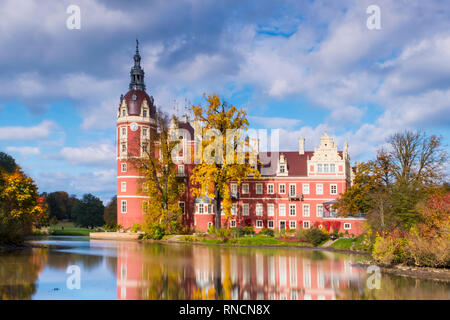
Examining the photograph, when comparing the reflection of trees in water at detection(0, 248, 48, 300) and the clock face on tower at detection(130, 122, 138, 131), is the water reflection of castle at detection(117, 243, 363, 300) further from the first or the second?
the clock face on tower at detection(130, 122, 138, 131)

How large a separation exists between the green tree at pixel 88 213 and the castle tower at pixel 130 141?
37.9m

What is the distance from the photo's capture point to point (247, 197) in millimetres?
56188

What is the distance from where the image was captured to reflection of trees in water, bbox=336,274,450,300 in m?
15.7

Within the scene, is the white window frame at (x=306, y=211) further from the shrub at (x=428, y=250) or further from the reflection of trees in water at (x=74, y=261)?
the reflection of trees in water at (x=74, y=261)

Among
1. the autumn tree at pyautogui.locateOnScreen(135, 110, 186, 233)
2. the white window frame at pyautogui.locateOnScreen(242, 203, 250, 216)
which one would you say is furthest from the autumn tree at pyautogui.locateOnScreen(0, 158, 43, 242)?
the white window frame at pyautogui.locateOnScreen(242, 203, 250, 216)

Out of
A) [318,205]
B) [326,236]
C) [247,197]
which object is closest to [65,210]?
[247,197]

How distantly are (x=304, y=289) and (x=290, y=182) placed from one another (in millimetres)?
38461

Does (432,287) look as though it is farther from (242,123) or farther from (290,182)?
(290,182)

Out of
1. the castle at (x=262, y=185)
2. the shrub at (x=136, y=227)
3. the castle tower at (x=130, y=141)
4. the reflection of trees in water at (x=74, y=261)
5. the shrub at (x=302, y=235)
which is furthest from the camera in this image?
the castle tower at (x=130, y=141)

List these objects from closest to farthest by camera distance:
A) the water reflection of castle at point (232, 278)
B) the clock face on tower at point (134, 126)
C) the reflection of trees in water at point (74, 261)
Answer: the water reflection of castle at point (232, 278) < the reflection of trees in water at point (74, 261) < the clock face on tower at point (134, 126)

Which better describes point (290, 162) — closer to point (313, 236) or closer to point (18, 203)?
point (313, 236)

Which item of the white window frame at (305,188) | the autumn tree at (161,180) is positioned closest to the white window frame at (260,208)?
the white window frame at (305,188)

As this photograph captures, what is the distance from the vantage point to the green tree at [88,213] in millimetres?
92438

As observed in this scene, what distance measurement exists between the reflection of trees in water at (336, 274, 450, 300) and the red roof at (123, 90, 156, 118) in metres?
44.7
